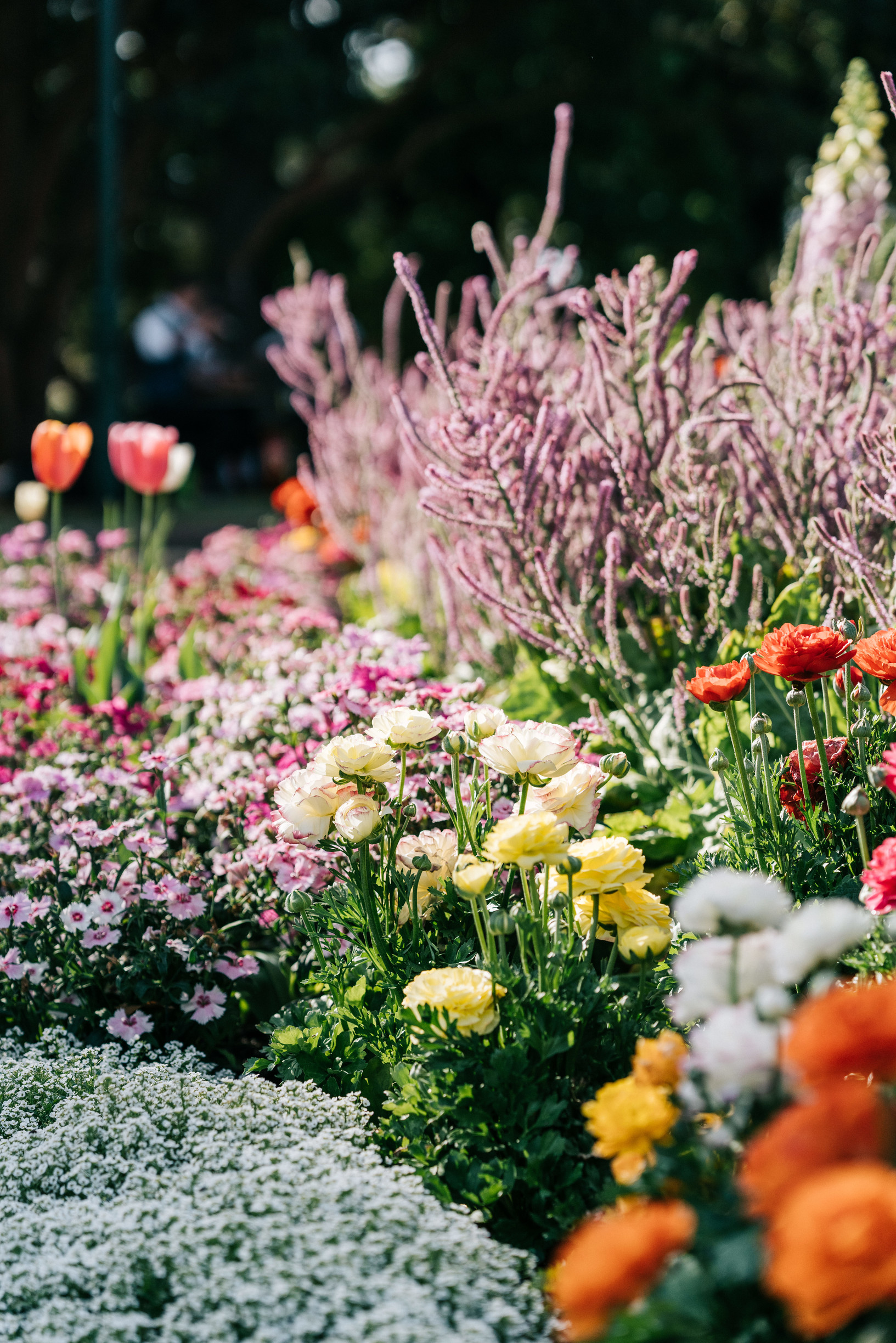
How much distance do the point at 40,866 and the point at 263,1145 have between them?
86 centimetres

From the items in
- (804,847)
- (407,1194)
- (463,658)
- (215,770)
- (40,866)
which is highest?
(463,658)

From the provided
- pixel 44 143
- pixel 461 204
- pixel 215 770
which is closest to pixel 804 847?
pixel 215 770

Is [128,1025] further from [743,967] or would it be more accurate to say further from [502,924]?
[743,967]

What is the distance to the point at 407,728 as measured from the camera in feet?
6.05

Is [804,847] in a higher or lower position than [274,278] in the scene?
lower

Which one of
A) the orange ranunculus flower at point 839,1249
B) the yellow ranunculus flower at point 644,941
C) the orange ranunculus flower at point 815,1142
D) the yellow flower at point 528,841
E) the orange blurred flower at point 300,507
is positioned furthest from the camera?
the orange blurred flower at point 300,507

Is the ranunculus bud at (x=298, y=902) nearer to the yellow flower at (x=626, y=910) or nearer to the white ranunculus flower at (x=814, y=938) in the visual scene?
the yellow flower at (x=626, y=910)

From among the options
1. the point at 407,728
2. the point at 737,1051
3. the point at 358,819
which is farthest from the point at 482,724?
the point at 737,1051

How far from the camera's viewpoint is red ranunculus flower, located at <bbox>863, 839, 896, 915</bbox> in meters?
1.38

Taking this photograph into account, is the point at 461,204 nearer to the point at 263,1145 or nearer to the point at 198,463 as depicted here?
the point at 198,463

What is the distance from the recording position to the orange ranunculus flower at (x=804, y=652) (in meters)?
1.75

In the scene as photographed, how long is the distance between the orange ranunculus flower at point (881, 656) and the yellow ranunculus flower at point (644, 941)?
48 centimetres

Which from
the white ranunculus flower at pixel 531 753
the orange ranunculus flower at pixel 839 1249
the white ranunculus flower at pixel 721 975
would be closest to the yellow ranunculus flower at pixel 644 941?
the white ranunculus flower at pixel 531 753

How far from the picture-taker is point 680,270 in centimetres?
263
